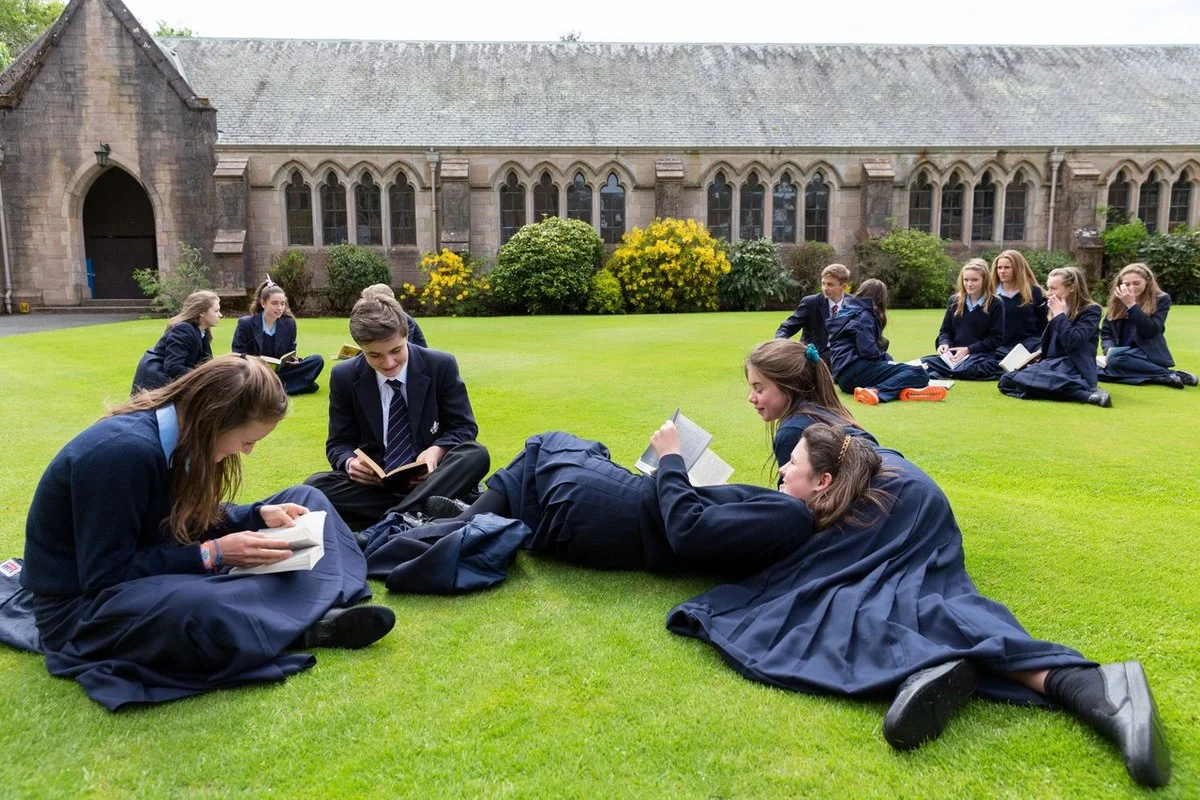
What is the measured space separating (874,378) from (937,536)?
6.67 meters

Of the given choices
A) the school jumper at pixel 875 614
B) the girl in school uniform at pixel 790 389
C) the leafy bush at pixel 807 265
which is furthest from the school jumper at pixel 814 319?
the leafy bush at pixel 807 265

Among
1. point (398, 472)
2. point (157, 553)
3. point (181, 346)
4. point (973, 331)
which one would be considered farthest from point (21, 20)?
point (157, 553)

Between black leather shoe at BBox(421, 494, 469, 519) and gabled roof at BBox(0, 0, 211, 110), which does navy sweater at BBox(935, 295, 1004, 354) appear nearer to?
black leather shoe at BBox(421, 494, 469, 519)

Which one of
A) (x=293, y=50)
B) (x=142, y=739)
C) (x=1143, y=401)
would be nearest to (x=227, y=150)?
(x=293, y=50)

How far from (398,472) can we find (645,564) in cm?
170

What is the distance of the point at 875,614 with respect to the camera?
3.55 m

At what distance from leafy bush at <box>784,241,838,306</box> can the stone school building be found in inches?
66.5

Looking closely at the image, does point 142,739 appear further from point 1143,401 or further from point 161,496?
point 1143,401

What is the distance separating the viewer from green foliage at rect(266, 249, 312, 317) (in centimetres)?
2538

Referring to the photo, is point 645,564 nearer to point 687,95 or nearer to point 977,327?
point 977,327

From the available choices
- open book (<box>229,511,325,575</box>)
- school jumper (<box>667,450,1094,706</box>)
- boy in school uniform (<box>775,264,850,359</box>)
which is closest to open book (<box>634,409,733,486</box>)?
A: school jumper (<box>667,450,1094,706</box>)

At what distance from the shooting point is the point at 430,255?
2639 cm

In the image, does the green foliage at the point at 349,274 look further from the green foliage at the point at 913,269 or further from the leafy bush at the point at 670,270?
the green foliage at the point at 913,269

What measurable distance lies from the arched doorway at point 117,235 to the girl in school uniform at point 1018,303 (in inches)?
1064
